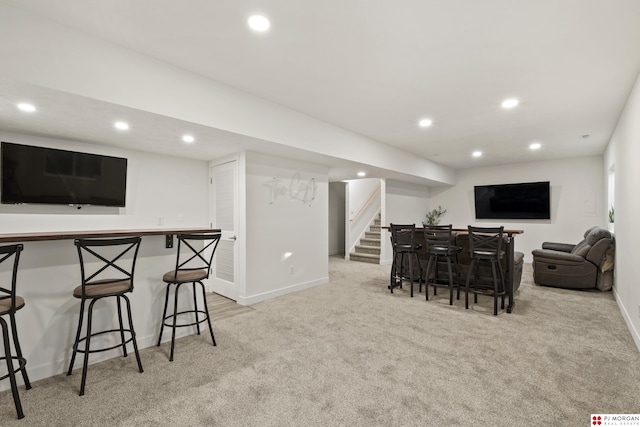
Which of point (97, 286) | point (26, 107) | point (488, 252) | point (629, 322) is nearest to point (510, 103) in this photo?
point (488, 252)

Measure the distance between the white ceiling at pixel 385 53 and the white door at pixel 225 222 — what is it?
79 cm

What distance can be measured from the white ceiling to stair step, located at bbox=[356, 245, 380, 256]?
4.23 meters

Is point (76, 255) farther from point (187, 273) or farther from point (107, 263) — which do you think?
point (187, 273)

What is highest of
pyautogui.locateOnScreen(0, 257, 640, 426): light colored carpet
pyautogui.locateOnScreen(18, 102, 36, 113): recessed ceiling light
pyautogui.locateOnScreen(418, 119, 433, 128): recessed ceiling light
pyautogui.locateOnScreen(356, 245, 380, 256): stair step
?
pyautogui.locateOnScreen(418, 119, 433, 128): recessed ceiling light

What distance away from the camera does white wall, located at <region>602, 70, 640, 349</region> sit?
275cm

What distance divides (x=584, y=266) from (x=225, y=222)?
18.3 feet

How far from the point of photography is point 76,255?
2.33 meters

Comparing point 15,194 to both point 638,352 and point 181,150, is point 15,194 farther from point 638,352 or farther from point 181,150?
point 638,352

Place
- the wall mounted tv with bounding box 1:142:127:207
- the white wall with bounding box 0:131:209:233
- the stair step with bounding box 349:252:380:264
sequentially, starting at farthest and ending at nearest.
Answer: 1. the stair step with bounding box 349:252:380:264
2. the white wall with bounding box 0:131:209:233
3. the wall mounted tv with bounding box 1:142:127:207

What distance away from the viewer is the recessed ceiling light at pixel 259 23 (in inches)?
79.2

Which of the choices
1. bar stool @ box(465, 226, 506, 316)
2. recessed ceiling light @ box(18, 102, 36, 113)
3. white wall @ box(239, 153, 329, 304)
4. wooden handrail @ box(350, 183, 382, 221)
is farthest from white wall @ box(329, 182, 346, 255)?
recessed ceiling light @ box(18, 102, 36, 113)

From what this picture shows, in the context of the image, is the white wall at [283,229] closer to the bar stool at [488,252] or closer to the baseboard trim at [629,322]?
the bar stool at [488,252]

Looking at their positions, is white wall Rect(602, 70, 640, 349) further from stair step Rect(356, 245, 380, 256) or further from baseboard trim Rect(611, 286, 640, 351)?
stair step Rect(356, 245, 380, 256)

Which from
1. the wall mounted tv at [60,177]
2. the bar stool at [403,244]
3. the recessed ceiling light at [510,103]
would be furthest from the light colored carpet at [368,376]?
the recessed ceiling light at [510,103]
